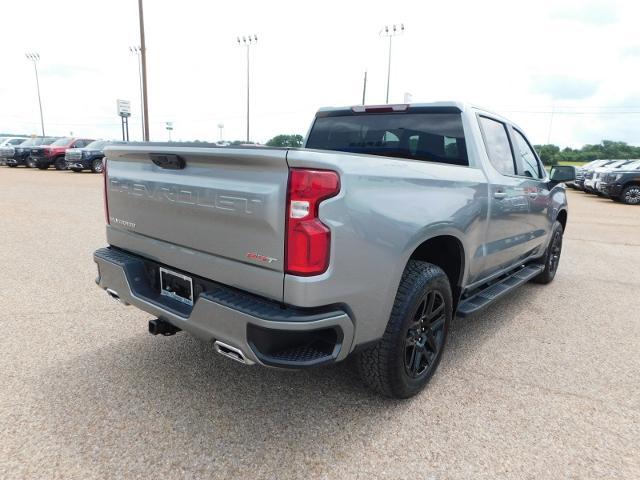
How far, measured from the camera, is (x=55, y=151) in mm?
23578

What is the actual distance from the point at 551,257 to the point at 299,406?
4.17 meters

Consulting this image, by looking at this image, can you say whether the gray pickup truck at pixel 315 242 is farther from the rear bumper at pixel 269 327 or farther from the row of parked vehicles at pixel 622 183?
the row of parked vehicles at pixel 622 183

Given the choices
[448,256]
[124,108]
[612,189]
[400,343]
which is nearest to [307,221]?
[400,343]

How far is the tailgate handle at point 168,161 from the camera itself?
2.38 m

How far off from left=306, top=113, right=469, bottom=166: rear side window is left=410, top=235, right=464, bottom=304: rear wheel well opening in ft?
2.28

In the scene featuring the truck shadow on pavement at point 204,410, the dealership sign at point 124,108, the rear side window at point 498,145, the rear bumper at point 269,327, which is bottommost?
the truck shadow on pavement at point 204,410

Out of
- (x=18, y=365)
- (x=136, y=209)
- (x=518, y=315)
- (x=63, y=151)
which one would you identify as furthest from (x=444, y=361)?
(x=63, y=151)

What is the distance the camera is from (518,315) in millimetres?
4320

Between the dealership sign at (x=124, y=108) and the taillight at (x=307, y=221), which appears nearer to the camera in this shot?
the taillight at (x=307, y=221)

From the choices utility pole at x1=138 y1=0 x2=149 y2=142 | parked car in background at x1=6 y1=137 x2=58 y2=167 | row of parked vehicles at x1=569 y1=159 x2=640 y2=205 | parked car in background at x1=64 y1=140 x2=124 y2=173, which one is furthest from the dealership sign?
row of parked vehicles at x1=569 y1=159 x2=640 y2=205

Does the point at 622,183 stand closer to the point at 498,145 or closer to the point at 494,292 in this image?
the point at 498,145

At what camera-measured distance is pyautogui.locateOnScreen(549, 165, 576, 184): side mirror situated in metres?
4.58

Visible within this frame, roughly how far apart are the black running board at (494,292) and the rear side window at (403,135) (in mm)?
1069

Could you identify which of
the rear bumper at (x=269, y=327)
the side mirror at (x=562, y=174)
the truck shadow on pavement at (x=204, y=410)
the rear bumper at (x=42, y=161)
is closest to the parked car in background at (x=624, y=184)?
the side mirror at (x=562, y=174)
